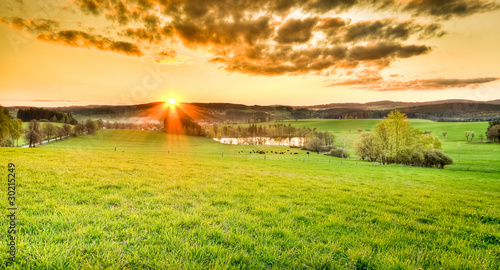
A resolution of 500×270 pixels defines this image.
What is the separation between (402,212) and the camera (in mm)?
8430

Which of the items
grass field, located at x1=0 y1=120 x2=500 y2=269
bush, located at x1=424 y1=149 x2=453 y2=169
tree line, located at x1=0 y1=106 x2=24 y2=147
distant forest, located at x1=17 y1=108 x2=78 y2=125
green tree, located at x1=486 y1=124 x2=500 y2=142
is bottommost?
bush, located at x1=424 y1=149 x2=453 y2=169

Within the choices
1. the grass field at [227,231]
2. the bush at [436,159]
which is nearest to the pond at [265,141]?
the bush at [436,159]

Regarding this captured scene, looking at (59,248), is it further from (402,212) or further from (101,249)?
(402,212)

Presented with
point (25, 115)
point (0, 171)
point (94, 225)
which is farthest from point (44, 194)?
point (25, 115)

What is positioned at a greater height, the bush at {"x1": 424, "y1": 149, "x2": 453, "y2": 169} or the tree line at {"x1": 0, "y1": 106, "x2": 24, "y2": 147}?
the tree line at {"x1": 0, "y1": 106, "x2": 24, "y2": 147}

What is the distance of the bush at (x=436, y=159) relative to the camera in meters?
54.3

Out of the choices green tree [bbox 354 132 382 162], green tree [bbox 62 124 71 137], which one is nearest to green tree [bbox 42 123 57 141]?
green tree [bbox 62 124 71 137]

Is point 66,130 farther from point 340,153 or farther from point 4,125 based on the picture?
point 340,153

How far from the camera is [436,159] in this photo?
179 ft

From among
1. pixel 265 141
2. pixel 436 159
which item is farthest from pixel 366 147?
pixel 265 141

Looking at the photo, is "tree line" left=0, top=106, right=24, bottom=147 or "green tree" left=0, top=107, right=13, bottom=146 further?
"tree line" left=0, top=106, right=24, bottom=147

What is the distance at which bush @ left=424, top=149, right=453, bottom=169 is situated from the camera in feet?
178

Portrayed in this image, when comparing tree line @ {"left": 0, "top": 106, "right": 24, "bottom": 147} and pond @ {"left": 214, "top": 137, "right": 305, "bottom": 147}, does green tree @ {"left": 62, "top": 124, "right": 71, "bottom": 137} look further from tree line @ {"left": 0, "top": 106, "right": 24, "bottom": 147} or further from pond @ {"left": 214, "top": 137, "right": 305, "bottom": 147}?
pond @ {"left": 214, "top": 137, "right": 305, "bottom": 147}

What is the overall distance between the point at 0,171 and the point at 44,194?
5982 mm
